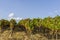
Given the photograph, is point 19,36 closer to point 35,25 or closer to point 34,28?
point 34,28

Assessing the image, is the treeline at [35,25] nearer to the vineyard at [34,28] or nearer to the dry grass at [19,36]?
the vineyard at [34,28]

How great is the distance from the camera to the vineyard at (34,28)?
72.4 feet

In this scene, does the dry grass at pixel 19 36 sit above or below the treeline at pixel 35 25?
below

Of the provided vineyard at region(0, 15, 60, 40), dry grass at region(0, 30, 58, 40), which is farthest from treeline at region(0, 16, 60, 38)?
dry grass at region(0, 30, 58, 40)

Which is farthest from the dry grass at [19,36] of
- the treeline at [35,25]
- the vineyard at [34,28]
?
the treeline at [35,25]

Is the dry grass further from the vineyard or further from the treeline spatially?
the treeline

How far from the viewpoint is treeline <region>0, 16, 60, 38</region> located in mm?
22469

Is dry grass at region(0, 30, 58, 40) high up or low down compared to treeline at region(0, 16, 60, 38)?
down

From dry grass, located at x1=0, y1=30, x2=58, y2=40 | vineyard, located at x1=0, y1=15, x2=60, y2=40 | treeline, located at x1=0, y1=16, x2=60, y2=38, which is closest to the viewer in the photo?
dry grass, located at x1=0, y1=30, x2=58, y2=40

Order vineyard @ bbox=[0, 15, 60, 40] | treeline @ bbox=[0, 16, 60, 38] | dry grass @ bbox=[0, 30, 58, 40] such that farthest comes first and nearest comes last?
1. treeline @ bbox=[0, 16, 60, 38]
2. vineyard @ bbox=[0, 15, 60, 40]
3. dry grass @ bbox=[0, 30, 58, 40]

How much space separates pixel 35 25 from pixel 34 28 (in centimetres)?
49

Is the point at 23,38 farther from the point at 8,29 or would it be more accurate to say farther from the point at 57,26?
the point at 57,26

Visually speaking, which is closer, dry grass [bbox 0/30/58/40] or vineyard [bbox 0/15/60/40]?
dry grass [bbox 0/30/58/40]

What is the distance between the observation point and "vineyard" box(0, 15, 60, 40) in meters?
22.1
